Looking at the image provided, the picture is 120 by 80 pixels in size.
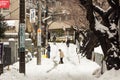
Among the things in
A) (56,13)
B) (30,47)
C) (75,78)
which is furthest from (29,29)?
(75,78)

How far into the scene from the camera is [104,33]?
62.7 feet

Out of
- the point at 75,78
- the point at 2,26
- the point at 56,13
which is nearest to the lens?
the point at 75,78

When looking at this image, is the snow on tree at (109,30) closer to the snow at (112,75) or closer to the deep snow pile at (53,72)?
the snow at (112,75)

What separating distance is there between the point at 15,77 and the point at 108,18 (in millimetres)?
5418

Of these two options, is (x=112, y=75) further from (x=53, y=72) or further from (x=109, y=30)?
(x=53, y=72)

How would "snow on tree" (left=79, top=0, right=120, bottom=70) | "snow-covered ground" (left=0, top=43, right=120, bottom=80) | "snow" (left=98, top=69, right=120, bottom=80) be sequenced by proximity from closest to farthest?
"snow" (left=98, top=69, right=120, bottom=80) < "snow on tree" (left=79, top=0, right=120, bottom=70) < "snow-covered ground" (left=0, top=43, right=120, bottom=80)

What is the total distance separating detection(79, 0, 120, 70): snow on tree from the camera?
18.9 m

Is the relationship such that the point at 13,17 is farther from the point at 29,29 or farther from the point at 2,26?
the point at 2,26

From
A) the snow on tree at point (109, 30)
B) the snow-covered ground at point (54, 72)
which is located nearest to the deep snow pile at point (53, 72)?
the snow-covered ground at point (54, 72)

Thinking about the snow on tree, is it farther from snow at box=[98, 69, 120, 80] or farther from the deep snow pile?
the deep snow pile

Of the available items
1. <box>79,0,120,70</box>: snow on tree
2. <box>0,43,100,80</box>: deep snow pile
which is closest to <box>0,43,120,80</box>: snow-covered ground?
<box>0,43,100,80</box>: deep snow pile

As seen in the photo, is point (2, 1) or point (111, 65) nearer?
point (111, 65)

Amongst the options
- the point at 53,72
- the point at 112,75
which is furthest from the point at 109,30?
the point at 53,72

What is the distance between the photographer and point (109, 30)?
763 inches
